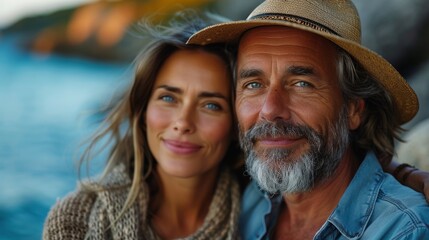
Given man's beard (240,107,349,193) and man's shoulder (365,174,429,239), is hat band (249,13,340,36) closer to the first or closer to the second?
man's beard (240,107,349,193)

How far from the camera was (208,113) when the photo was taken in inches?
104

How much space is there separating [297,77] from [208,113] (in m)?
0.54

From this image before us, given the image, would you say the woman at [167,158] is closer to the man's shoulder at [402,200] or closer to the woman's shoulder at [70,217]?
the woman's shoulder at [70,217]

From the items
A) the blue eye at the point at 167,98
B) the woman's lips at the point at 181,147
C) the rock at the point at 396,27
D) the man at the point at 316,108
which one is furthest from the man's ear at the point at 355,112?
the rock at the point at 396,27

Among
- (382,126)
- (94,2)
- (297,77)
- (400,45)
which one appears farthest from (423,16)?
(94,2)

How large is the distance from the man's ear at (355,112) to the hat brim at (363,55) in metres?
0.14

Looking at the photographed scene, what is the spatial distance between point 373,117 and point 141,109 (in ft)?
3.65

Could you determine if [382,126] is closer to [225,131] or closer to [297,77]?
[297,77]

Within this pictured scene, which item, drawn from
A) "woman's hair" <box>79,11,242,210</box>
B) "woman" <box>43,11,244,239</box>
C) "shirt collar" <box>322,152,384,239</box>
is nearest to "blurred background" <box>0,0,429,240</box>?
"woman's hair" <box>79,11,242,210</box>

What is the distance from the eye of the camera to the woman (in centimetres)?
256

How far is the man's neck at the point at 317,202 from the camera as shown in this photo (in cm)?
238

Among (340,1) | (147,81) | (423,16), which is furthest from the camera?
(423,16)

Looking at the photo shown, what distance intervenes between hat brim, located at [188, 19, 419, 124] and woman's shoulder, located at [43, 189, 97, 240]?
0.88 metres

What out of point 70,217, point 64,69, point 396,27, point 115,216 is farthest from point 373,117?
Answer: point 64,69
